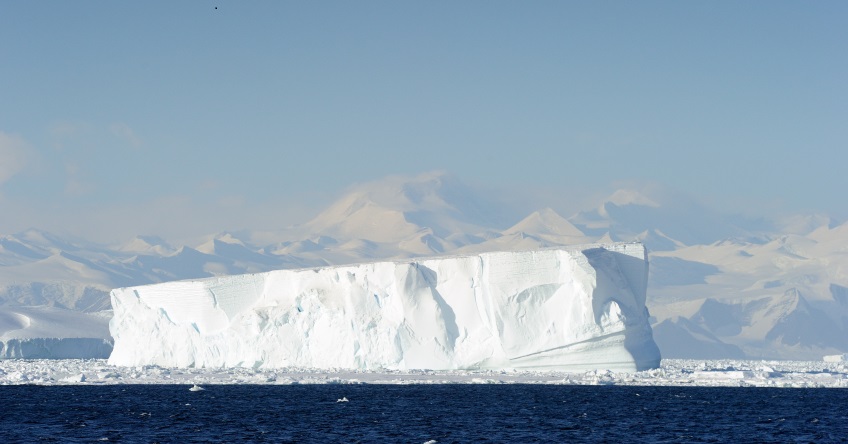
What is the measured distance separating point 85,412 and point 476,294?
16.3m

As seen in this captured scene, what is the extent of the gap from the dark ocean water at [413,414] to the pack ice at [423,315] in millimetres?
1692

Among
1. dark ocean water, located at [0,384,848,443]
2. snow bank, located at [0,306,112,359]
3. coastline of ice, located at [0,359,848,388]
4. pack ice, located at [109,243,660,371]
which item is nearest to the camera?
dark ocean water, located at [0,384,848,443]

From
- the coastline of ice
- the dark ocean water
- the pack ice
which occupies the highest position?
the pack ice

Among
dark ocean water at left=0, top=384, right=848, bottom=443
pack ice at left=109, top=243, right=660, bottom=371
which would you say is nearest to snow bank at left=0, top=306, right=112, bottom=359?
pack ice at left=109, top=243, right=660, bottom=371

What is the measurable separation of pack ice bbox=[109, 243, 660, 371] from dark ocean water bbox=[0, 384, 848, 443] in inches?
66.6

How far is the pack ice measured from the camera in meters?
40.4

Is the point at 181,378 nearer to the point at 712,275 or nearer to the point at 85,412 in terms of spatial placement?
the point at 85,412

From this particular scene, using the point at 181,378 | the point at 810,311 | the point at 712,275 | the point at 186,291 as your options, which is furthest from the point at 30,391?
the point at 712,275

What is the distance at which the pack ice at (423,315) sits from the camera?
40.4 metres

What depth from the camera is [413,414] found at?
97.2 ft

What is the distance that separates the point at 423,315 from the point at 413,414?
497 inches

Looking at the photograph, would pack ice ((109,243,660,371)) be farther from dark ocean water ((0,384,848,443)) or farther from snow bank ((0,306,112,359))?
snow bank ((0,306,112,359))

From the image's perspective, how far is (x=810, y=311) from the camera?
112 meters

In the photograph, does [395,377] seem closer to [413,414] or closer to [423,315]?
[423,315]
